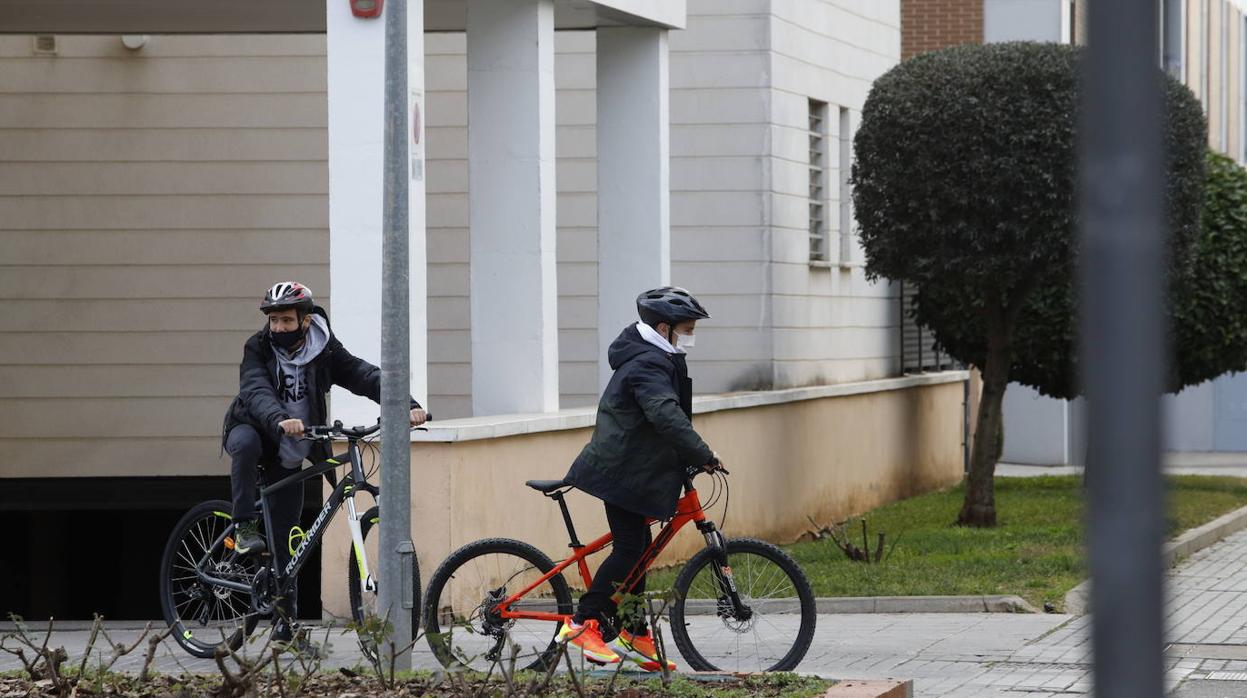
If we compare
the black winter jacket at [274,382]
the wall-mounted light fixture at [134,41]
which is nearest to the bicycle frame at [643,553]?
the black winter jacket at [274,382]

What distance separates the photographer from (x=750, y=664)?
26.0 ft

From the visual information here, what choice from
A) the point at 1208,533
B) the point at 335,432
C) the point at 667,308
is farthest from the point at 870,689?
the point at 1208,533

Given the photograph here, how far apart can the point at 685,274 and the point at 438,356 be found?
A: 213 cm

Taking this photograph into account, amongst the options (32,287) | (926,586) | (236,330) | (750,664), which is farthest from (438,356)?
(750,664)

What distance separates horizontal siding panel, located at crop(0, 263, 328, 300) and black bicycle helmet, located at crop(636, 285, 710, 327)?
8.23 metres

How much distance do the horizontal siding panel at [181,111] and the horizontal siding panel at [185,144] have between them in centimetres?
5

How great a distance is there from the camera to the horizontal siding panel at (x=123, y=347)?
15.7 metres

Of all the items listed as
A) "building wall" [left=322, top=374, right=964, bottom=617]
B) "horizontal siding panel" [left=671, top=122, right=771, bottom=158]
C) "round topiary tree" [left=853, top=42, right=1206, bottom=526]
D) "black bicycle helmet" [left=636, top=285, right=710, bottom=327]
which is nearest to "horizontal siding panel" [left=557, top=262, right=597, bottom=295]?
"horizontal siding panel" [left=671, top=122, right=771, bottom=158]

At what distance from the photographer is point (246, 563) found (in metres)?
8.81

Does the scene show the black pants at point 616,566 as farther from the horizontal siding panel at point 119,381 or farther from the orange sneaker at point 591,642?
the horizontal siding panel at point 119,381

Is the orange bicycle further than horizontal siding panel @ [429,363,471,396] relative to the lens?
No

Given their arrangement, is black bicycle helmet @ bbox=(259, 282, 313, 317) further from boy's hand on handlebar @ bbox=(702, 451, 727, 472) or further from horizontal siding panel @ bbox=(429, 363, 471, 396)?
horizontal siding panel @ bbox=(429, 363, 471, 396)

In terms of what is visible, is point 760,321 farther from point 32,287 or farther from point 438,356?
point 32,287

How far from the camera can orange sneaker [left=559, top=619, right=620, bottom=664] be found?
7555 mm
